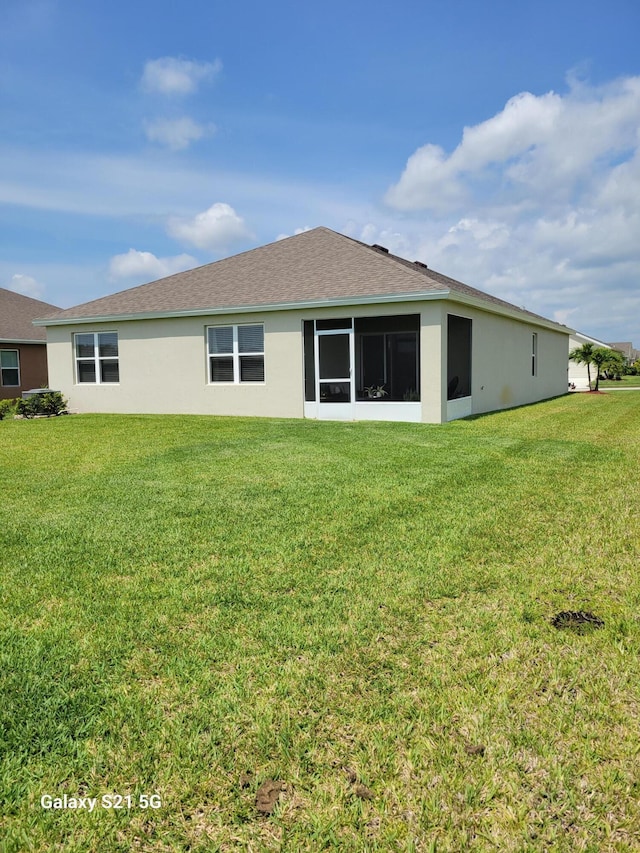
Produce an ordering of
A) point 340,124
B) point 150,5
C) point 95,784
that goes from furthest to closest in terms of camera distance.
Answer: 1. point 340,124
2. point 150,5
3. point 95,784

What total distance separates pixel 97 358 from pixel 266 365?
6.58 m

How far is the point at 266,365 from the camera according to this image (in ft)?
52.4

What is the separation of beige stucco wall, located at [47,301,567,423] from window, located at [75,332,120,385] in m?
0.23

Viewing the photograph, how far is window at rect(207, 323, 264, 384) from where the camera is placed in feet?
53.1

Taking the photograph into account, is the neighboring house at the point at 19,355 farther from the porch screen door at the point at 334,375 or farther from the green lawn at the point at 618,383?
the green lawn at the point at 618,383

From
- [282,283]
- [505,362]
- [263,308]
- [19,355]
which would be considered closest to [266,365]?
[263,308]

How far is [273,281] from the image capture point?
55.1 feet

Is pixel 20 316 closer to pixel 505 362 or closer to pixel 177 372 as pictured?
pixel 177 372

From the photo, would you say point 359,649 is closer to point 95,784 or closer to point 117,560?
point 95,784

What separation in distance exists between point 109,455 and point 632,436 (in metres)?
10.2

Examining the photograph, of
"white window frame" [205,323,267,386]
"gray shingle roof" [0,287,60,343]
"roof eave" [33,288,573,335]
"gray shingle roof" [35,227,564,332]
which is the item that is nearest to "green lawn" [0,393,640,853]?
"roof eave" [33,288,573,335]

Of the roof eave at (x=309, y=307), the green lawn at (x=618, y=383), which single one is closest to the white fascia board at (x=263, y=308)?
the roof eave at (x=309, y=307)

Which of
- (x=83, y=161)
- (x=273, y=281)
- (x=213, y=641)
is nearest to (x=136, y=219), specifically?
(x=83, y=161)

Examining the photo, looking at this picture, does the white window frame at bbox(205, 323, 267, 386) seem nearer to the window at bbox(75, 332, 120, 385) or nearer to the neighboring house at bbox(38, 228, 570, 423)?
the neighboring house at bbox(38, 228, 570, 423)
